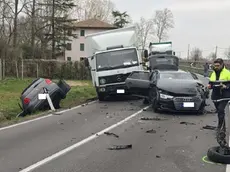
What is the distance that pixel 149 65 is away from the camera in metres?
25.8

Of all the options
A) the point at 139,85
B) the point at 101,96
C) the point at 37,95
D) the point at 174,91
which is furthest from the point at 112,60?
the point at 174,91

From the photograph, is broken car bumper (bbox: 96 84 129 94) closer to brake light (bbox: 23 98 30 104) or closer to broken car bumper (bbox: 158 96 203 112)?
brake light (bbox: 23 98 30 104)

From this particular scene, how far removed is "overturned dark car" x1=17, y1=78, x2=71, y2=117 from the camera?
48.5 ft

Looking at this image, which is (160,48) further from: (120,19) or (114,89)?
(120,19)

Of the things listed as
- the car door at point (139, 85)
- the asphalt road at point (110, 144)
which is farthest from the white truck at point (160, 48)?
the asphalt road at point (110, 144)

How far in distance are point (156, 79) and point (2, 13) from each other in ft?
125

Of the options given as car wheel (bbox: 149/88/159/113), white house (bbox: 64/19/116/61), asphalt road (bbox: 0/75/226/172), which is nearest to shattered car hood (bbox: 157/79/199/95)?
car wheel (bbox: 149/88/159/113)

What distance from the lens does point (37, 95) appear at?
1488cm

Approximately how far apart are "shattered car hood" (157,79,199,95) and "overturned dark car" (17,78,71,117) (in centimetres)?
420

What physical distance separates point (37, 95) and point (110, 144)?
23.2 ft

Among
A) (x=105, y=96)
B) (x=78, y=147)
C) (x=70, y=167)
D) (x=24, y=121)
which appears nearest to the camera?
(x=70, y=167)

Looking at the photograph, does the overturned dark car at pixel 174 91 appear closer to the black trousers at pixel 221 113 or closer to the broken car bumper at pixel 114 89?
the broken car bumper at pixel 114 89

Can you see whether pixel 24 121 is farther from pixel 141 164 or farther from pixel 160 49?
pixel 160 49

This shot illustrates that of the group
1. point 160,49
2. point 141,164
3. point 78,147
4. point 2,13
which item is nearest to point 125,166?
point 141,164
